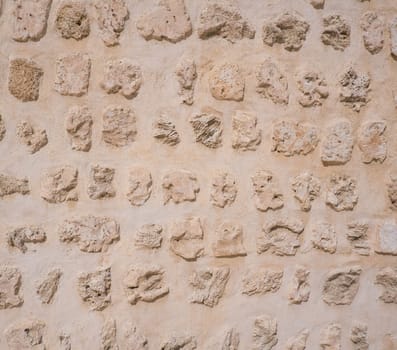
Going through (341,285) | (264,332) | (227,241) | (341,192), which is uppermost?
(341,192)

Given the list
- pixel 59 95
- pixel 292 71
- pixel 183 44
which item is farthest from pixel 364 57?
pixel 59 95

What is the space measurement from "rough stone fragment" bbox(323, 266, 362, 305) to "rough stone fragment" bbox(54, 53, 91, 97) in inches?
47.0

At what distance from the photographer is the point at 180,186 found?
187cm

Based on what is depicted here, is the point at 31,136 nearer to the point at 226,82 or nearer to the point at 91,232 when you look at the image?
the point at 91,232

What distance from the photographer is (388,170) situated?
2049 mm

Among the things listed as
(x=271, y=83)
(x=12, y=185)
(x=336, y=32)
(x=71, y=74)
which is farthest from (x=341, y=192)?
(x=12, y=185)

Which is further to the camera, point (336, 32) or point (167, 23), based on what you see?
point (336, 32)

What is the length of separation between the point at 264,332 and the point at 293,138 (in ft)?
2.49

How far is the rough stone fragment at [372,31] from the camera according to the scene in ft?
6.55

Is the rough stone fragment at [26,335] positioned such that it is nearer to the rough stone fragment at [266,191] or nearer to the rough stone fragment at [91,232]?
the rough stone fragment at [91,232]

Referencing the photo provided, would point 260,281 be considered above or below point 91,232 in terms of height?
below

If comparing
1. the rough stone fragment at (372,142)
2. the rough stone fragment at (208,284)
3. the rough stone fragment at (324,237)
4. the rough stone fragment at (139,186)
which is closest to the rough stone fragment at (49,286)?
the rough stone fragment at (139,186)

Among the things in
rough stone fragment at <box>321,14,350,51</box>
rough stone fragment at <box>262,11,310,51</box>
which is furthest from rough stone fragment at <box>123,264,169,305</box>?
rough stone fragment at <box>321,14,350,51</box>

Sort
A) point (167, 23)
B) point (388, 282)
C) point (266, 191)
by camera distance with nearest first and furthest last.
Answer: point (167, 23)
point (266, 191)
point (388, 282)
